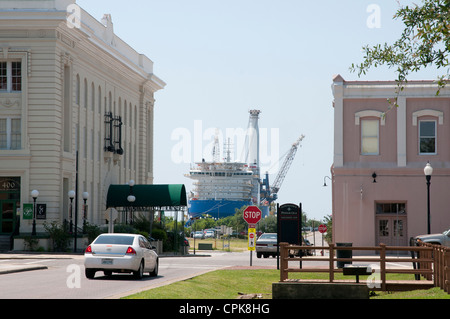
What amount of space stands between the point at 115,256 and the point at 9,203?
2677cm

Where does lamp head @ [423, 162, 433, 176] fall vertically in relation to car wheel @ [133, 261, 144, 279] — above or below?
above

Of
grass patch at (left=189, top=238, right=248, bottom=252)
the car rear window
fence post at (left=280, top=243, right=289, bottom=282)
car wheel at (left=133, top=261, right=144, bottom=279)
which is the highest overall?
the car rear window

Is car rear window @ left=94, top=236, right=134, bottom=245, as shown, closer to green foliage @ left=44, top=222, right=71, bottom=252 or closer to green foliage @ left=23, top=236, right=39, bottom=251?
green foliage @ left=23, top=236, right=39, bottom=251

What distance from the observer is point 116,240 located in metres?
26.4

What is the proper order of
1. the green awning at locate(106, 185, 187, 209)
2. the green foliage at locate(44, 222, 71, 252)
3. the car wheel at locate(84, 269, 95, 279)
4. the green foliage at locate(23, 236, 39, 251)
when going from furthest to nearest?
1. the green awning at locate(106, 185, 187, 209)
2. the green foliage at locate(44, 222, 71, 252)
3. the green foliage at locate(23, 236, 39, 251)
4. the car wheel at locate(84, 269, 95, 279)

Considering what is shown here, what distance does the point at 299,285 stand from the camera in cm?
2231

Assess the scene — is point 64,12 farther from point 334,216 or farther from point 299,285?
point 299,285

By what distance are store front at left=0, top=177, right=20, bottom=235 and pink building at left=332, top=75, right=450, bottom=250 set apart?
1827 centimetres

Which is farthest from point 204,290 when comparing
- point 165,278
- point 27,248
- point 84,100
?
point 84,100

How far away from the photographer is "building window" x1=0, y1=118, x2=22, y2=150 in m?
50.5

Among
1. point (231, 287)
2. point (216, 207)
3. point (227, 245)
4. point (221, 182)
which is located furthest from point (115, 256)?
point (221, 182)

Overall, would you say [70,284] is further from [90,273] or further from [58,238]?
[58,238]

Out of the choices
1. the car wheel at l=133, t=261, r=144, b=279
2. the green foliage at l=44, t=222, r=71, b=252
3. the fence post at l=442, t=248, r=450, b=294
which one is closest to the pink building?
the green foliage at l=44, t=222, r=71, b=252

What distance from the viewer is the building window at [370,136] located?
49000 millimetres
